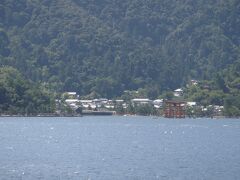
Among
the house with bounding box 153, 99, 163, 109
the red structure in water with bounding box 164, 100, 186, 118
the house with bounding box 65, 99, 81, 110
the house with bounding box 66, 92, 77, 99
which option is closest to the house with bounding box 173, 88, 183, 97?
the house with bounding box 153, 99, 163, 109

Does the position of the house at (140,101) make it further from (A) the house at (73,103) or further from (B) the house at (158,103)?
Answer: (A) the house at (73,103)

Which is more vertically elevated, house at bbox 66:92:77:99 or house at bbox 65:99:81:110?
house at bbox 66:92:77:99

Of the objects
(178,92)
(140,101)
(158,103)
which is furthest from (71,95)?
(178,92)

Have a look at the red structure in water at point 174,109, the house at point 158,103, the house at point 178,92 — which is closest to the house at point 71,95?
the house at point 158,103

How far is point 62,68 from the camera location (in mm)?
180875

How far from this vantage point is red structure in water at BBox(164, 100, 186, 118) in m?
149

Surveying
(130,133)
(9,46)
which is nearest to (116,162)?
(130,133)

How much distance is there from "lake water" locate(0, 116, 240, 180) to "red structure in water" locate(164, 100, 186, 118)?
4305 cm

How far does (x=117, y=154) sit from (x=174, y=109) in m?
81.0

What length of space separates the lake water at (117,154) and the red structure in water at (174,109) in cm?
4305

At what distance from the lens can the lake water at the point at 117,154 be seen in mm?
55750

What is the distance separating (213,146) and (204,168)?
824 inches

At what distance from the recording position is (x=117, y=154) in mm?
69250

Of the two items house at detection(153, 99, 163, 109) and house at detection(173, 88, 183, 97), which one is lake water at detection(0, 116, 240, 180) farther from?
house at detection(173, 88, 183, 97)
